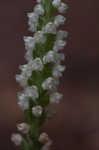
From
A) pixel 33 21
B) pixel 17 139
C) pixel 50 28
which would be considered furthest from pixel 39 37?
pixel 17 139

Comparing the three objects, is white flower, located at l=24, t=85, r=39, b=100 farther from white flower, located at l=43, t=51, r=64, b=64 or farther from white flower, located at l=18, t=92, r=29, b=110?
white flower, located at l=43, t=51, r=64, b=64

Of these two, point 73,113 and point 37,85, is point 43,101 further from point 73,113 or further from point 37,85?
point 73,113

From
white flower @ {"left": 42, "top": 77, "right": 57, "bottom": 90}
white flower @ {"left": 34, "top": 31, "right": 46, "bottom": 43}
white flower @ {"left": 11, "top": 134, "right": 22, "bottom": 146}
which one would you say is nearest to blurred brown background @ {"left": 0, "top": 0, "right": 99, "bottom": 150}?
white flower @ {"left": 11, "top": 134, "right": 22, "bottom": 146}

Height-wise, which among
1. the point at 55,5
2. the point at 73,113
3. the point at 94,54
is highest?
the point at 94,54

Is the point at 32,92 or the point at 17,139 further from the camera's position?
the point at 17,139

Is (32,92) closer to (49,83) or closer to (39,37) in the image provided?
(49,83)

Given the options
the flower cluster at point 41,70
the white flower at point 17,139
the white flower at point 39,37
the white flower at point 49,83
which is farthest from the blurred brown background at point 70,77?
the white flower at point 39,37

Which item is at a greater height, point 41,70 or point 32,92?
point 41,70

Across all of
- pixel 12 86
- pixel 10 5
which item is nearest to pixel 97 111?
pixel 12 86
